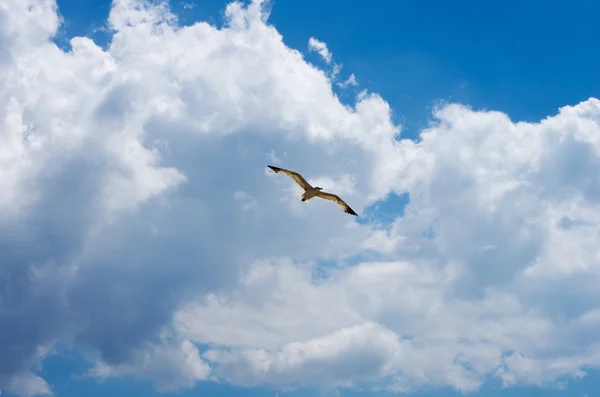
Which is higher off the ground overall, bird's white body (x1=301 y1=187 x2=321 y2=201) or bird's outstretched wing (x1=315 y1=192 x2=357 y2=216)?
bird's outstretched wing (x1=315 y1=192 x2=357 y2=216)

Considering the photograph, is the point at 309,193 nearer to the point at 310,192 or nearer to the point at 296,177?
the point at 310,192

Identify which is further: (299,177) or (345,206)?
(345,206)

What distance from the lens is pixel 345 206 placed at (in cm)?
13012

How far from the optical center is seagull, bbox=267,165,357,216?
380 feet

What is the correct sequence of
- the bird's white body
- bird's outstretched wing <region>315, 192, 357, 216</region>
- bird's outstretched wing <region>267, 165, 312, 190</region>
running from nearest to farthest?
bird's outstretched wing <region>267, 165, 312, 190</region>
the bird's white body
bird's outstretched wing <region>315, 192, 357, 216</region>

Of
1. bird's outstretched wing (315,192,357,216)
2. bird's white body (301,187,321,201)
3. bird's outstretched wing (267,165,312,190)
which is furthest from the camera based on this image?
bird's outstretched wing (315,192,357,216)

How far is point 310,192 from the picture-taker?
396 feet

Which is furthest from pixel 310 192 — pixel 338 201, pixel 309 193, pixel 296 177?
pixel 338 201

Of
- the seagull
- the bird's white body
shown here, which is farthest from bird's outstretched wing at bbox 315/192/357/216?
the bird's white body

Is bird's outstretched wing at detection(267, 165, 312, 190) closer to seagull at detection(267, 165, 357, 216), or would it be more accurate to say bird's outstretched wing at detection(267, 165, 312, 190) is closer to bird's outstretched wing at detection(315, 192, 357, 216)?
seagull at detection(267, 165, 357, 216)

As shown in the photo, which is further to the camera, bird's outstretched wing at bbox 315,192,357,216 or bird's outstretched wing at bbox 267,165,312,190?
bird's outstretched wing at bbox 315,192,357,216

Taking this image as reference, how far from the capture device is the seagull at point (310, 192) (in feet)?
380

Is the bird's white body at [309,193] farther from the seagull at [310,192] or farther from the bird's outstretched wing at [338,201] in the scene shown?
the bird's outstretched wing at [338,201]

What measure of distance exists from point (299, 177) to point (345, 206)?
55.0ft
